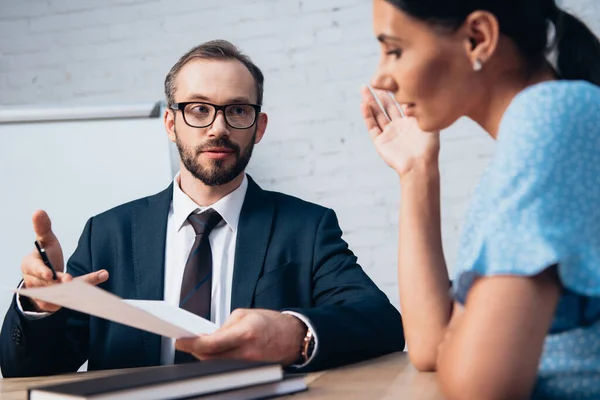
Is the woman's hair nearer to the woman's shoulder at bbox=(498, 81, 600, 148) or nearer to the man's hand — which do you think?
the woman's shoulder at bbox=(498, 81, 600, 148)

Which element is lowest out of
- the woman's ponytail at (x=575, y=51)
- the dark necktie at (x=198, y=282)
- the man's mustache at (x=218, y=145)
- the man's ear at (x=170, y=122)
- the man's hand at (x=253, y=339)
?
the dark necktie at (x=198, y=282)

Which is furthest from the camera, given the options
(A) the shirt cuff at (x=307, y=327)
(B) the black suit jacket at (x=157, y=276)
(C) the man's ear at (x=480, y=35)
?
(B) the black suit jacket at (x=157, y=276)

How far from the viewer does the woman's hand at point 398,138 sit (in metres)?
1.08

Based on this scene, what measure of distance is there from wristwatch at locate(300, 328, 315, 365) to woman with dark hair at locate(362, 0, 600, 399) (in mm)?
465

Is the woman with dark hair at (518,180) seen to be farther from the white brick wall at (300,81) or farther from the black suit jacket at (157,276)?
the white brick wall at (300,81)

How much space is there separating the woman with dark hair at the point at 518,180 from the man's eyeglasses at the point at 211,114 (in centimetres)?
97

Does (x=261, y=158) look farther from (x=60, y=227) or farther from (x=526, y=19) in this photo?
(x=526, y=19)

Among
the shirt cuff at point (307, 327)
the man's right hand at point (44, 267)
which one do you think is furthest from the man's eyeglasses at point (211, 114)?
the shirt cuff at point (307, 327)

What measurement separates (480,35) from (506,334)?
0.33 m

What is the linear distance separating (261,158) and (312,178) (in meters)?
0.24

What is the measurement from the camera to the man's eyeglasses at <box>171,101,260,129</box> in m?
1.82

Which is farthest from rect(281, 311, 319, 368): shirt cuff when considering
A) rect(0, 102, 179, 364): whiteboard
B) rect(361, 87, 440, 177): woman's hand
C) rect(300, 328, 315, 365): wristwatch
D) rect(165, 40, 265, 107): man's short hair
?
rect(0, 102, 179, 364): whiteboard

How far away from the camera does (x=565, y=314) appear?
0.73 meters

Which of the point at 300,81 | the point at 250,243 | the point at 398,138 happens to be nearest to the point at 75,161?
the point at 300,81
